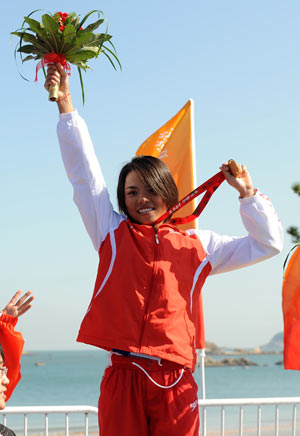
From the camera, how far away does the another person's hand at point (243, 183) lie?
2.75 m

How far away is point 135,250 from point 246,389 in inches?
1182

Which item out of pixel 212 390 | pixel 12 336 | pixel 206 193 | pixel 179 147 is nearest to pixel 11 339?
pixel 12 336

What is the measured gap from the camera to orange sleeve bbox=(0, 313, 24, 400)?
2613mm

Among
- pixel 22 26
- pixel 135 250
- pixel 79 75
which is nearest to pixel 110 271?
pixel 135 250

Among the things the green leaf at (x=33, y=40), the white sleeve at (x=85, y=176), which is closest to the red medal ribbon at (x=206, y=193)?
the white sleeve at (x=85, y=176)

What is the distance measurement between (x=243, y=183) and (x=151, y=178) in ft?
1.15

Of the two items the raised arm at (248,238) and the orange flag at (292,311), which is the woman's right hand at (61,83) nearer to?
the raised arm at (248,238)

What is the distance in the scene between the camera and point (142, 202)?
9.20 feet

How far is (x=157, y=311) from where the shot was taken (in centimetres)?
262

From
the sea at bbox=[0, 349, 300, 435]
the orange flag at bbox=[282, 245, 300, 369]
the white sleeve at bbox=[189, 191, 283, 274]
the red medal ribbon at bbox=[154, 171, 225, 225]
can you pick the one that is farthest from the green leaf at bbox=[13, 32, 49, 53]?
the sea at bbox=[0, 349, 300, 435]

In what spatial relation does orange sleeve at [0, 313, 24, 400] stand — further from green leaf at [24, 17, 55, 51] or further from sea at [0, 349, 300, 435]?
sea at [0, 349, 300, 435]

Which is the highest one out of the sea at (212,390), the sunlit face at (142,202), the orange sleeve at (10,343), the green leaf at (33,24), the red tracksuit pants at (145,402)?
the green leaf at (33,24)

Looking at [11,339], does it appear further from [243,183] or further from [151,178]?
[243,183]

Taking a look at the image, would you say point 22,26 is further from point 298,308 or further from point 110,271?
point 298,308
